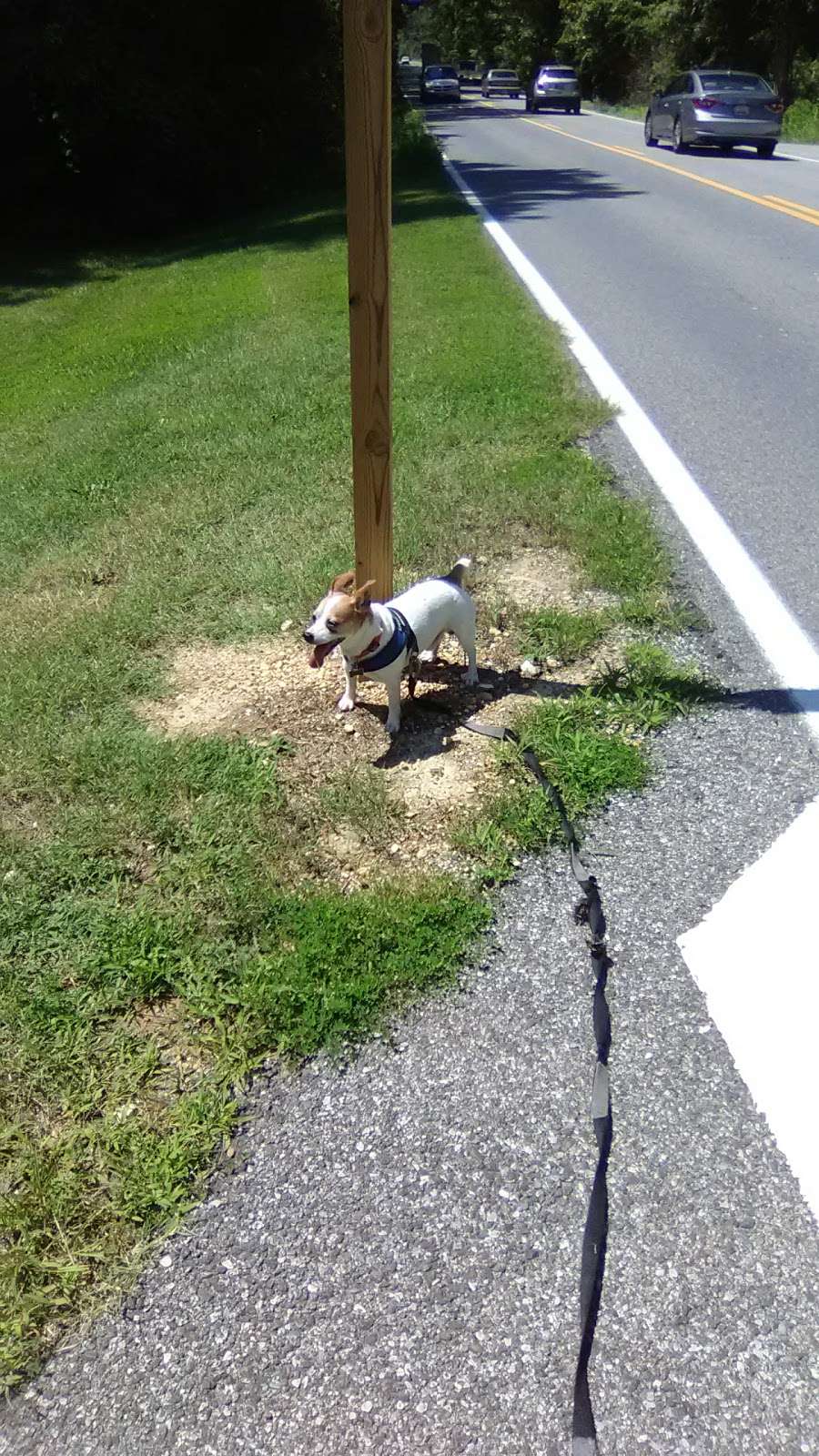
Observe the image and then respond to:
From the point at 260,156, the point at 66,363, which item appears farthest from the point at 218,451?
the point at 260,156

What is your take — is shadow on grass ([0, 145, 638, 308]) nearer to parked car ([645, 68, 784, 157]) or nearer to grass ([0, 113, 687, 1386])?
parked car ([645, 68, 784, 157])

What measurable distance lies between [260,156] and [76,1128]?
21920 millimetres

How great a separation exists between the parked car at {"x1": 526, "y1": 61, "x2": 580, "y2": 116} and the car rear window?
21233 mm

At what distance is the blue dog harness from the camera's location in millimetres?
3244

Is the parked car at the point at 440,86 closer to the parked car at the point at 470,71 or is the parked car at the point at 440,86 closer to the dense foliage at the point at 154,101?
the parked car at the point at 470,71

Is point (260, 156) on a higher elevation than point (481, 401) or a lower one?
higher

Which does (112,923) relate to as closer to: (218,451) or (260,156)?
(218,451)

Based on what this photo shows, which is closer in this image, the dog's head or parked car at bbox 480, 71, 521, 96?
the dog's head

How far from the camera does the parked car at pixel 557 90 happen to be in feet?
137

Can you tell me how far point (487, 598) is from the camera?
4.32 m

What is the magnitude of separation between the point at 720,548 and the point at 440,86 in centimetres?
5742

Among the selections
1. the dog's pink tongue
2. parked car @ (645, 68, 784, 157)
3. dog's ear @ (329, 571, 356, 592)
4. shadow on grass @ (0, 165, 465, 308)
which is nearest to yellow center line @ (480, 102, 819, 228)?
parked car @ (645, 68, 784, 157)

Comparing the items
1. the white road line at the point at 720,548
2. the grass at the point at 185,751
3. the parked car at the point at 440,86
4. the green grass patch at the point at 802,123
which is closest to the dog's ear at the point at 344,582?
the grass at the point at 185,751

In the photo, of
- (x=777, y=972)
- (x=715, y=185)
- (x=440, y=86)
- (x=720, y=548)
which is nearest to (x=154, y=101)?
(x=715, y=185)
